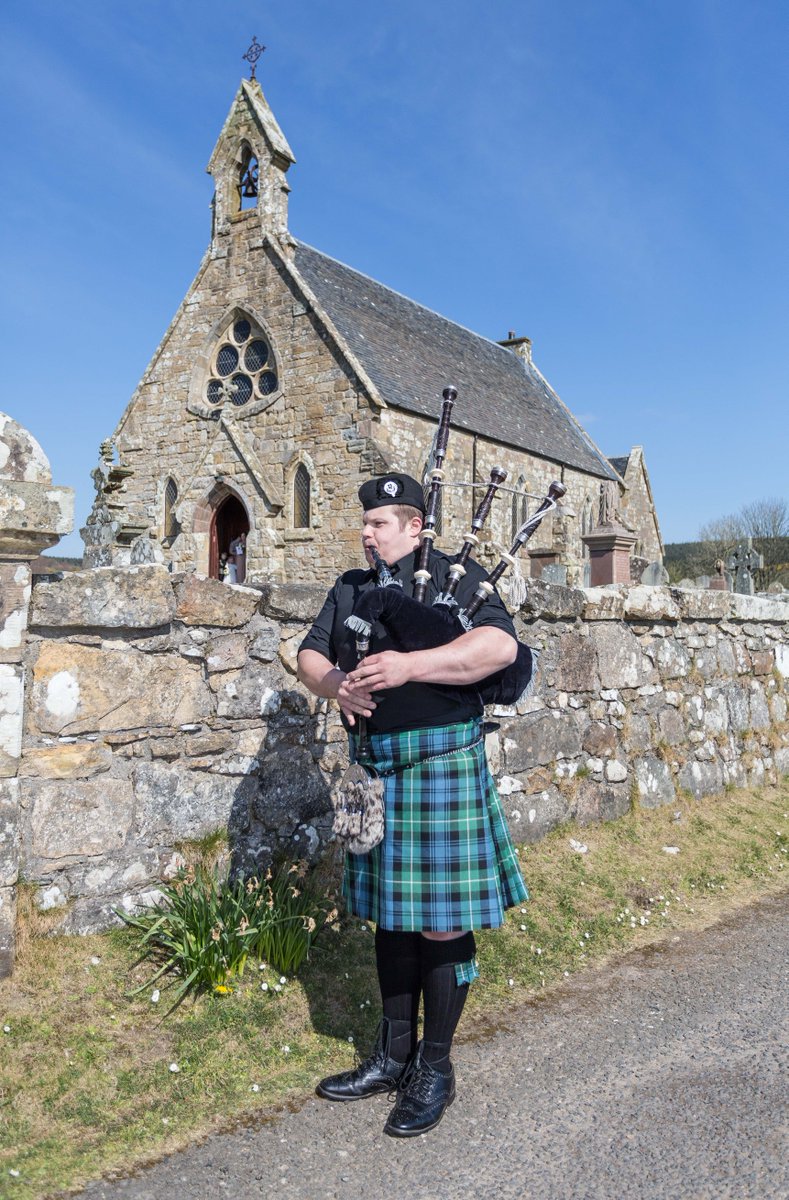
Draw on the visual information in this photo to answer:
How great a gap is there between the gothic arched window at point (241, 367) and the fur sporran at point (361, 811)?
55.2ft

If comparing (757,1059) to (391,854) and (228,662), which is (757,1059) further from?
(228,662)

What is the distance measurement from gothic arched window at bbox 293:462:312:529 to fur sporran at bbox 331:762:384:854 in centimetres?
1562

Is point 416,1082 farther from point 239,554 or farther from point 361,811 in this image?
point 239,554

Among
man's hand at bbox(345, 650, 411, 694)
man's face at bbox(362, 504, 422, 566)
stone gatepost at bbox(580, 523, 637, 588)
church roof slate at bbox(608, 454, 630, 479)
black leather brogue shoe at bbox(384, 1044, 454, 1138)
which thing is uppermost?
church roof slate at bbox(608, 454, 630, 479)

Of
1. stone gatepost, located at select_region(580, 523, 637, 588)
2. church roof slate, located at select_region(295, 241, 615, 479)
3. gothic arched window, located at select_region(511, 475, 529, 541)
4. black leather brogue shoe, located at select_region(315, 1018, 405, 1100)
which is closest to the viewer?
black leather brogue shoe, located at select_region(315, 1018, 405, 1100)

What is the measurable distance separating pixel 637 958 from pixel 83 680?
3.06 metres

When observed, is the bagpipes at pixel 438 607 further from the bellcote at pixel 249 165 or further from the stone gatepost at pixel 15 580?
the bellcote at pixel 249 165

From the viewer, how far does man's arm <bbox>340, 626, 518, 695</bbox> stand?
110 inches

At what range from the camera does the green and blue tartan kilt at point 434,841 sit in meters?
2.94

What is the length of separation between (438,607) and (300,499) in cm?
1591

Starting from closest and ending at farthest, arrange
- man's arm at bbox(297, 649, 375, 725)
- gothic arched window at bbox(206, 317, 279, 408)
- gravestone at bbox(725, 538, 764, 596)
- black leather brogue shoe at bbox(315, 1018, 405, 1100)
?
1. man's arm at bbox(297, 649, 375, 725)
2. black leather brogue shoe at bbox(315, 1018, 405, 1100)
3. gravestone at bbox(725, 538, 764, 596)
4. gothic arched window at bbox(206, 317, 279, 408)

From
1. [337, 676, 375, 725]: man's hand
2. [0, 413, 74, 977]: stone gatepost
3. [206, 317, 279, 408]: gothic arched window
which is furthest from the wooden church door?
[337, 676, 375, 725]: man's hand

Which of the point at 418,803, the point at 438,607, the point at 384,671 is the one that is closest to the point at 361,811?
the point at 418,803

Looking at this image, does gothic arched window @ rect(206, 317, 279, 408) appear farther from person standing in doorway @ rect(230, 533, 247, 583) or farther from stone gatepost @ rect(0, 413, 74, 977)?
stone gatepost @ rect(0, 413, 74, 977)
